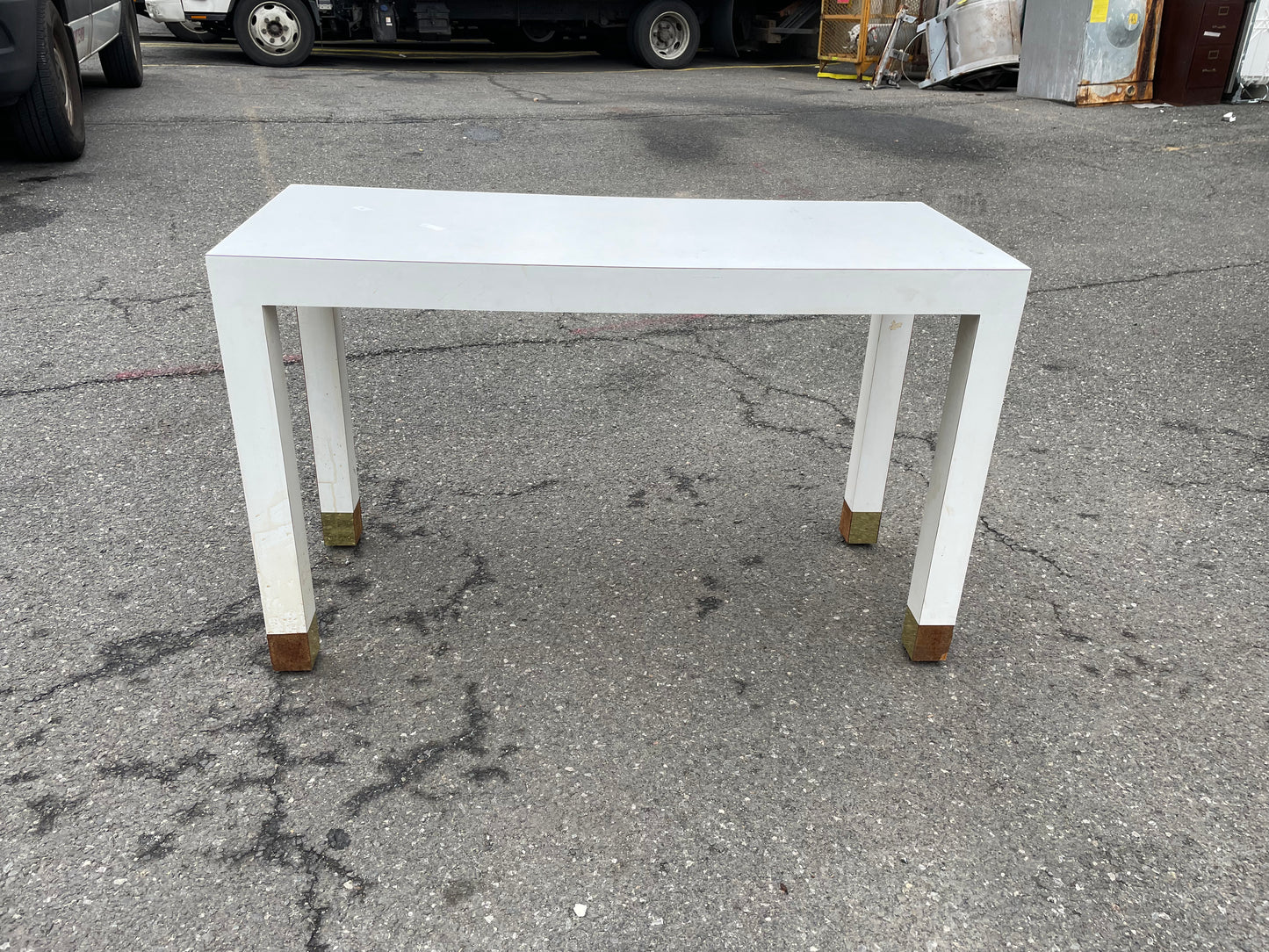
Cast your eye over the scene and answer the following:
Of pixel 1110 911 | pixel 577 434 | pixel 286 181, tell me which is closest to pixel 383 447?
pixel 577 434

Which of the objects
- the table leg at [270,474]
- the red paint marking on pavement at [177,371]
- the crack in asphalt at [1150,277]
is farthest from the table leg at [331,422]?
the crack in asphalt at [1150,277]

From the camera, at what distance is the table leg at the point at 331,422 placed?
2.29 metres

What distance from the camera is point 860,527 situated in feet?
8.56

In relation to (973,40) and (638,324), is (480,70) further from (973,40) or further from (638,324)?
(638,324)

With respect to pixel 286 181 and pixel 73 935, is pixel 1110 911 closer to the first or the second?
pixel 73 935

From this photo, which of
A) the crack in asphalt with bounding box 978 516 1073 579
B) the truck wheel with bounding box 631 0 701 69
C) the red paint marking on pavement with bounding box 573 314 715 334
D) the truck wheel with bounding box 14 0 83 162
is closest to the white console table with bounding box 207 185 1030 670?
the crack in asphalt with bounding box 978 516 1073 579

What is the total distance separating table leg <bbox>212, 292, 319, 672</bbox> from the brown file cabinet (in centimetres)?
915

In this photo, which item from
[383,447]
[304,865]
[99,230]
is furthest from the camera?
[99,230]

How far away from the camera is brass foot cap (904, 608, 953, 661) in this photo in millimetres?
2137

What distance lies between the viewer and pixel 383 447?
10.2 ft

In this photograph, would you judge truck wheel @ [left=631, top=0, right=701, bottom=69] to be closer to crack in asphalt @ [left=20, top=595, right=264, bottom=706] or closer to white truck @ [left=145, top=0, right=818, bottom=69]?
white truck @ [left=145, top=0, right=818, bottom=69]

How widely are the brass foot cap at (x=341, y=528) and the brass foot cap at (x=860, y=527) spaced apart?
A: 1.28 m

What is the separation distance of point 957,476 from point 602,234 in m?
0.84

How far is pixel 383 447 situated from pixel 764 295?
67.2 inches
